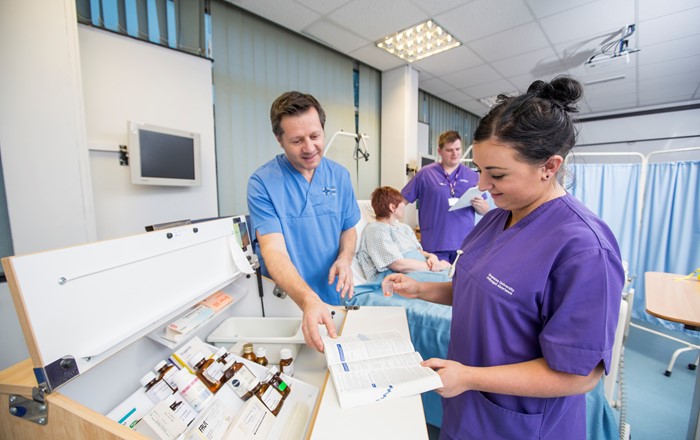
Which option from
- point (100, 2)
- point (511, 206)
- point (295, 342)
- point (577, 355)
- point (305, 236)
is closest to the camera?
point (577, 355)

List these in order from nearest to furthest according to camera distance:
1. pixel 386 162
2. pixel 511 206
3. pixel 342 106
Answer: pixel 511 206, pixel 342 106, pixel 386 162

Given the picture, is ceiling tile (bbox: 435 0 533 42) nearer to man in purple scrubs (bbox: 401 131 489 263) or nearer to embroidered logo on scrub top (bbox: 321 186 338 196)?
man in purple scrubs (bbox: 401 131 489 263)

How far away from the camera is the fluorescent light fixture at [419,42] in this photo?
103 inches

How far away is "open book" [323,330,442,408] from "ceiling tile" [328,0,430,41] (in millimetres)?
2367

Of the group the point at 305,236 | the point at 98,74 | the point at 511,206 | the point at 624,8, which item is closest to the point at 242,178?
the point at 98,74

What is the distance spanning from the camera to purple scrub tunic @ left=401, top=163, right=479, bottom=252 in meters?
2.35

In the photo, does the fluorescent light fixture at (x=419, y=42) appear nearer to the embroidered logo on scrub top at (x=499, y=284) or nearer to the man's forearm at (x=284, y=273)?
the man's forearm at (x=284, y=273)

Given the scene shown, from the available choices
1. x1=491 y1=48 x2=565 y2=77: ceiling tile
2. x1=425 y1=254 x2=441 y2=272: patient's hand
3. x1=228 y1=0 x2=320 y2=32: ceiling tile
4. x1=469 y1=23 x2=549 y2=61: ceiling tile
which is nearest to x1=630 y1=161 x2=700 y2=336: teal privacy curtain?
x1=491 y1=48 x2=565 y2=77: ceiling tile

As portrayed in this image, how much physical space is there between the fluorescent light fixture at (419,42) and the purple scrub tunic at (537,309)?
2484 mm

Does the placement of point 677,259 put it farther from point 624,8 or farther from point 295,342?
Answer: point 295,342

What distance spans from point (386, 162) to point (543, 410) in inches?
127

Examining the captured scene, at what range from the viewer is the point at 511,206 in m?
0.69

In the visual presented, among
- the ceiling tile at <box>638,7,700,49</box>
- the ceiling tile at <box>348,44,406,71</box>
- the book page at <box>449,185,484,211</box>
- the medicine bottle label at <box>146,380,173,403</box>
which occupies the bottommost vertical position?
the medicine bottle label at <box>146,380,173,403</box>

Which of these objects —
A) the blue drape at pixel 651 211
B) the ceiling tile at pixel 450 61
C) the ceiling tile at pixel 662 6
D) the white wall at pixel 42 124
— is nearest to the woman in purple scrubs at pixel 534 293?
the white wall at pixel 42 124
